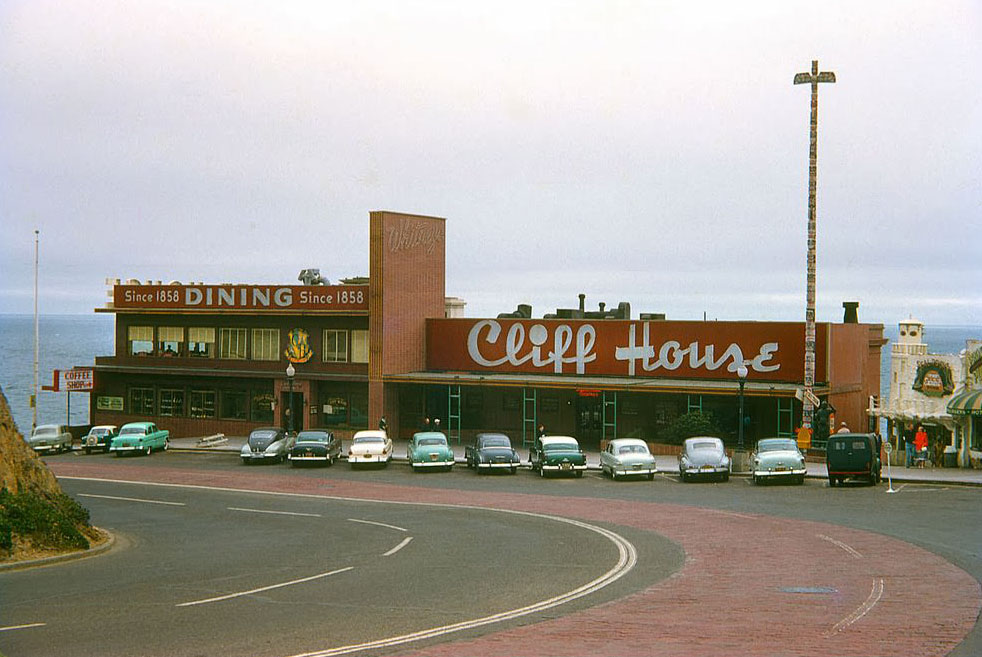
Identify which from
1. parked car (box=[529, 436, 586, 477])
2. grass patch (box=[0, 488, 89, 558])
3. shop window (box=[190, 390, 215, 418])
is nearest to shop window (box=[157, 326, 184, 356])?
shop window (box=[190, 390, 215, 418])

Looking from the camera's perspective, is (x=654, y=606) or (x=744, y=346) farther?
(x=744, y=346)

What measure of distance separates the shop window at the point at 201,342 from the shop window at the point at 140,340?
10.0 feet

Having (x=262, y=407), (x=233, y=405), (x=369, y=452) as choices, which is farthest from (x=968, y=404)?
(x=233, y=405)

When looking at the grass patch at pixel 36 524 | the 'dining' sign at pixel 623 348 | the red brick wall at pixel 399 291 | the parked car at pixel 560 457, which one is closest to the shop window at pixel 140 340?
the red brick wall at pixel 399 291

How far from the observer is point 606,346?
53344 mm

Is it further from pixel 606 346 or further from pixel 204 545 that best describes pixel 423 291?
pixel 204 545

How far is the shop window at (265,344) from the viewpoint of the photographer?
2338 inches

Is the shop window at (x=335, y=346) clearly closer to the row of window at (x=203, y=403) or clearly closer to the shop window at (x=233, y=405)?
the row of window at (x=203, y=403)

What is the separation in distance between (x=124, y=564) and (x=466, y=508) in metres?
11.7

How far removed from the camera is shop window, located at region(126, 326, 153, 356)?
64.1 meters

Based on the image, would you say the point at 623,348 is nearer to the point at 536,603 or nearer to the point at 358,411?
the point at 358,411

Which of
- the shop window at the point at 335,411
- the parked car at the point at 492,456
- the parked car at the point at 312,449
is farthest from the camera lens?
the shop window at the point at 335,411

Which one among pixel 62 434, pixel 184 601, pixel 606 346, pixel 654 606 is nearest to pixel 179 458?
pixel 62 434

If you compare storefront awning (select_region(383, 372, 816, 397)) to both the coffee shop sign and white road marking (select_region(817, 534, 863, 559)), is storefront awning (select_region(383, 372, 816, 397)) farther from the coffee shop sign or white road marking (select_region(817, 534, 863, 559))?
white road marking (select_region(817, 534, 863, 559))
